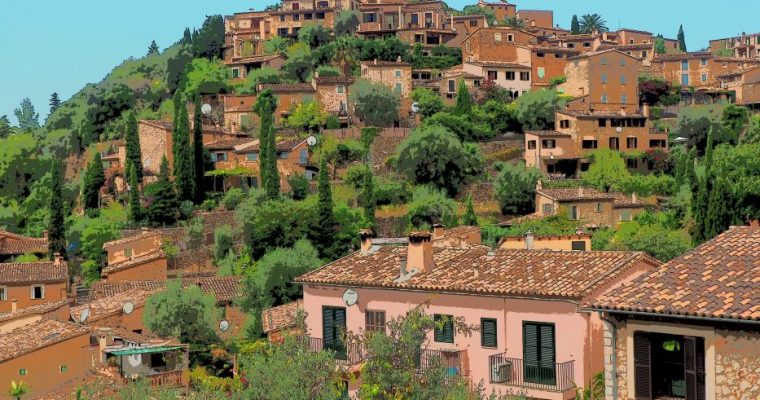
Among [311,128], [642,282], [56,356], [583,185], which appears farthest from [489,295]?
[311,128]

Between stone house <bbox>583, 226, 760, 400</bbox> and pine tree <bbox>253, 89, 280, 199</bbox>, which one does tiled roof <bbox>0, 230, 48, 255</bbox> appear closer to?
pine tree <bbox>253, 89, 280, 199</bbox>

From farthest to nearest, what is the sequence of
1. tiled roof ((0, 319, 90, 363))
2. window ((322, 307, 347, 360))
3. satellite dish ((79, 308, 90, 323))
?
satellite dish ((79, 308, 90, 323)) → tiled roof ((0, 319, 90, 363)) → window ((322, 307, 347, 360))

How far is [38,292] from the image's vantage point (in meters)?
60.7

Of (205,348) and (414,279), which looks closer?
(414,279)

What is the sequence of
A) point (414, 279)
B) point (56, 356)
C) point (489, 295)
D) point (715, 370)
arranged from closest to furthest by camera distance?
1. point (715, 370)
2. point (489, 295)
3. point (414, 279)
4. point (56, 356)

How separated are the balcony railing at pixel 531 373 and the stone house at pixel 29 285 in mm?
38432

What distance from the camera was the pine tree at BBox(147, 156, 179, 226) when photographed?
78125 millimetres

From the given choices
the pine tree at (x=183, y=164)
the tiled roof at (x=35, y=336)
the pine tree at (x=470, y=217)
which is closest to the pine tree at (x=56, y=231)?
the pine tree at (x=183, y=164)

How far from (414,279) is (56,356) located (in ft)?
54.2

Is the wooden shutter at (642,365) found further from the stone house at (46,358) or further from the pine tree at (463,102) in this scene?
the pine tree at (463,102)

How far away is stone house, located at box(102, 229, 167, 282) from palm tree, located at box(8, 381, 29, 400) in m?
28.4

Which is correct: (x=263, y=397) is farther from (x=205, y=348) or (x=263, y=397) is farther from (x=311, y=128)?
(x=311, y=128)

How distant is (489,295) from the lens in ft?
83.1

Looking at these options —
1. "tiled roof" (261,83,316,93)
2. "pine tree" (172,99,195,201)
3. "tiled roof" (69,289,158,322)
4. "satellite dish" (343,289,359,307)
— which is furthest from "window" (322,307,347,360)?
"tiled roof" (261,83,316,93)
